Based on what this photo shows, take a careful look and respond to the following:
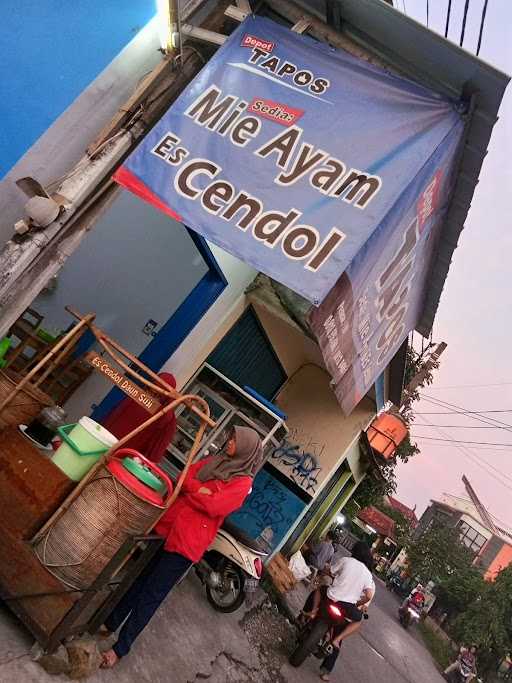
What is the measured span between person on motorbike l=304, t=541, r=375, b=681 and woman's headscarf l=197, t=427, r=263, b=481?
131 inches

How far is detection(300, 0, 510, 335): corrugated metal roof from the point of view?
150 inches

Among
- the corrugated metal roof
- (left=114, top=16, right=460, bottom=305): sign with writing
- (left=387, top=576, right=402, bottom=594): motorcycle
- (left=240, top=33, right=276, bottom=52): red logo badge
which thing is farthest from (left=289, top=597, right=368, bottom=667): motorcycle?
(left=387, top=576, right=402, bottom=594): motorcycle

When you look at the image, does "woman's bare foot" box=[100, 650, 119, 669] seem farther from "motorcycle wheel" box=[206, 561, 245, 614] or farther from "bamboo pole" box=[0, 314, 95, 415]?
"motorcycle wheel" box=[206, 561, 245, 614]

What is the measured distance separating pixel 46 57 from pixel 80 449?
3.20 m

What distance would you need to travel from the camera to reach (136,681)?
3990 mm

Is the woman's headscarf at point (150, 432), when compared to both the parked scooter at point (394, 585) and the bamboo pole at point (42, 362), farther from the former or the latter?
the parked scooter at point (394, 585)

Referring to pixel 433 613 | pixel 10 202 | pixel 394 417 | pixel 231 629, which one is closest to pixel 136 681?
pixel 231 629

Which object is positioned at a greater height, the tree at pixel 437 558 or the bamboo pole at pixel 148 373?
the tree at pixel 437 558

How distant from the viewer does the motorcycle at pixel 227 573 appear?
635 cm

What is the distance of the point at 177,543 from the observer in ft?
13.3

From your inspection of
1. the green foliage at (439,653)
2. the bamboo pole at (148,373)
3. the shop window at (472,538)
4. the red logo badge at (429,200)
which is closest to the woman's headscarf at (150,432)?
the bamboo pole at (148,373)

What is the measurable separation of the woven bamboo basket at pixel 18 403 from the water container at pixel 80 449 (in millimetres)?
319

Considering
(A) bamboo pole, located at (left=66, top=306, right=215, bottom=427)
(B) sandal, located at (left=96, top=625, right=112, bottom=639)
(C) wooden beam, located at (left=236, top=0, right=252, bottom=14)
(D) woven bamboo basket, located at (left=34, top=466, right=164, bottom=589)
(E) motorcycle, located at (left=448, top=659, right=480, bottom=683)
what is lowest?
(B) sandal, located at (left=96, top=625, right=112, bottom=639)

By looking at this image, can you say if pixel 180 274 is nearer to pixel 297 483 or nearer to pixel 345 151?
pixel 345 151
